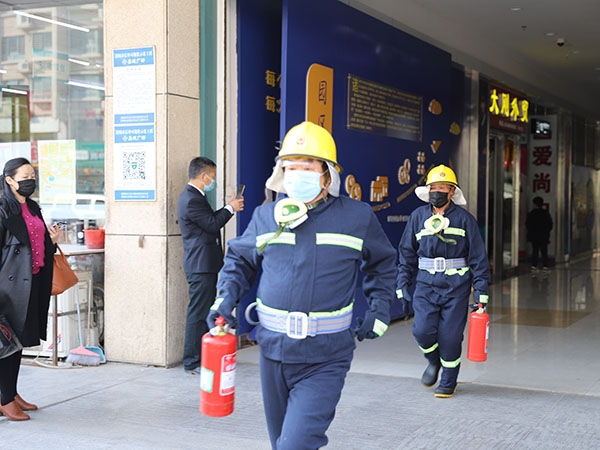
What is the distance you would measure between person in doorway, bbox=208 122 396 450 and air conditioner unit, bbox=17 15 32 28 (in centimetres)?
651

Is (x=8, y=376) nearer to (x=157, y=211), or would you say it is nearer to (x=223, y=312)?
(x=157, y=211)

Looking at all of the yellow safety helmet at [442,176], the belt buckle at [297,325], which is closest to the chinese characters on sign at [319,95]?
the yellow safety helmet at [442,176]

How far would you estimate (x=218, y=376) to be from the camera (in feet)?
12.1

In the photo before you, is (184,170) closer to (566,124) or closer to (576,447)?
(576,447)

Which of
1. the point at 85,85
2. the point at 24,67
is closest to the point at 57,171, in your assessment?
the point at 85,85

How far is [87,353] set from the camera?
25.3 ft

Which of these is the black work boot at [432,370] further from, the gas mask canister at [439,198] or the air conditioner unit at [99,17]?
the air conditioner unit at [99,17]

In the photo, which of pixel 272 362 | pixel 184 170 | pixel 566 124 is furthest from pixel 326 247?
pixel 566 124

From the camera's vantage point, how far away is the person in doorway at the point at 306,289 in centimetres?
371

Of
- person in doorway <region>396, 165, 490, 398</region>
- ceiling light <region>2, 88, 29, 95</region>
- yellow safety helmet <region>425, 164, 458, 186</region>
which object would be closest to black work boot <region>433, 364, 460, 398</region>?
person in doorway <region>396, 165, 490, 398</region>

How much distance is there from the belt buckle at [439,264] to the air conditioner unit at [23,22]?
18.4 ft

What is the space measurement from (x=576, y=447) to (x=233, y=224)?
4.19 meters

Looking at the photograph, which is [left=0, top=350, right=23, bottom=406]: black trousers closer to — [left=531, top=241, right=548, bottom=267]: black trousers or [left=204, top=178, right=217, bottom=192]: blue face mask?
[left=204, top=178, right=217, bottom=192]: blue face mask

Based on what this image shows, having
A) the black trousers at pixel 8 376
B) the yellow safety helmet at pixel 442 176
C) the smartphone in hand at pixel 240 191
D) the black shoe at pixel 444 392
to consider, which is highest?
the yellow safety helmet at pixel 442 176
